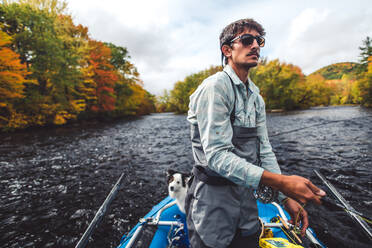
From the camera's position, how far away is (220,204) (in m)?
1.15

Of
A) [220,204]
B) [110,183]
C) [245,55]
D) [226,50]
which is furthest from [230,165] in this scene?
[110,183]

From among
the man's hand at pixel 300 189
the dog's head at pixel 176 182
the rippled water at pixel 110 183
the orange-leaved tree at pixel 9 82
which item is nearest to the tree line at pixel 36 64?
the orange-leaved tree at pixel 9 82

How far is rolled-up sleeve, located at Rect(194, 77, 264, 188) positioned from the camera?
99cm

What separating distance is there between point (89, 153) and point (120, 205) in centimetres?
601

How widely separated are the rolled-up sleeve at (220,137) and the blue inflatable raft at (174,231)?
5.23ft

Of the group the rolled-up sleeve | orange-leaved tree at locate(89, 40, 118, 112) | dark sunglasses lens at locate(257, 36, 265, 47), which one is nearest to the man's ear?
dark sunglasses lens at locate(257, 36, 265, 47)

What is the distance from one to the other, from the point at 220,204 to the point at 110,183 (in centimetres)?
561

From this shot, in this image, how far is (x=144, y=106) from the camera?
5503 cm

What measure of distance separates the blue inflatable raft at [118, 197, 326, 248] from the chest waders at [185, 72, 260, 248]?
1.16 meters

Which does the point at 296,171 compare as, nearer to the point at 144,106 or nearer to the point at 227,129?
the point at 227,129

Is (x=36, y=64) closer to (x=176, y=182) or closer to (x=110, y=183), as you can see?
(x=110, y=183)

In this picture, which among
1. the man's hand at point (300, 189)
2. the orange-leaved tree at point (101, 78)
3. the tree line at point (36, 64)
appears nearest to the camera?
the man's hand at point (300, 189)

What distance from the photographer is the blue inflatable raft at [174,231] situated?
211 cm

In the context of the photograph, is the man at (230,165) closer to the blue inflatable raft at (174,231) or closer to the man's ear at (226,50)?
the man's ear at (226,50)
